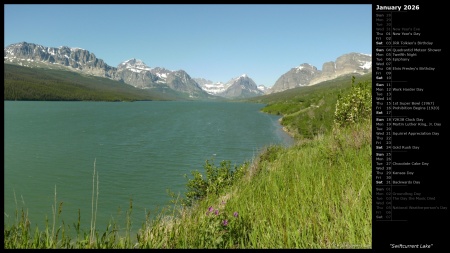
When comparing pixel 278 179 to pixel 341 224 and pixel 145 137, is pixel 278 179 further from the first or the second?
pixel 145 137

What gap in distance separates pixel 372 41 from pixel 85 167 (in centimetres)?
3818

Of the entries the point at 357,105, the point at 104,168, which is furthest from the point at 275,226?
the point at 104,168

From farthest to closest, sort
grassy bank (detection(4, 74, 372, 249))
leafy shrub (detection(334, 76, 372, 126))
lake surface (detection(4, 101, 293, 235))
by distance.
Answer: lake surface (detection(4, 101, 293, 235)) < leafy shrub (detection(334, 76, 372, 126)) < grassy bank (detection(4, 74, 372, 249))

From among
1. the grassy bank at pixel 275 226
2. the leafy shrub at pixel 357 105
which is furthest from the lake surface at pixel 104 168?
the grassy bank at pixel 275 226

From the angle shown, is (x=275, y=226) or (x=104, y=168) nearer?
(x=275, y=226)

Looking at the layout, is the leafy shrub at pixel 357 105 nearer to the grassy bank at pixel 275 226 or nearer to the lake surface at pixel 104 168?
the lake surface at pixel 104 168

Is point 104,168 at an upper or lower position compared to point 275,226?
lower

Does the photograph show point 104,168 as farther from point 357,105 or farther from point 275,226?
point 275,226

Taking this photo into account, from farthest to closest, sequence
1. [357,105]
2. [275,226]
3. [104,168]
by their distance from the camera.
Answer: [104,168] < [357,105] < [275,226]

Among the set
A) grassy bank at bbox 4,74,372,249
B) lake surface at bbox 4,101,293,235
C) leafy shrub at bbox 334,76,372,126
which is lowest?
lake surface at bbox 4,101,293,235

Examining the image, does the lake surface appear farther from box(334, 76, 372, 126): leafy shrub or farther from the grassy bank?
the grassy bank

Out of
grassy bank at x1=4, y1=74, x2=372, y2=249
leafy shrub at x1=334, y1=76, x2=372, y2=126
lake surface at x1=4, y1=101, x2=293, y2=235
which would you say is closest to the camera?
grassy bank at x1=4, y1=74, x2=372, y2=249

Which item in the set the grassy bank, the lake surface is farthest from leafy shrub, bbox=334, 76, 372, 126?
the grassy bank

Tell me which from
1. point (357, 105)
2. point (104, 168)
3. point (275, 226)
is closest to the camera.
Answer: point (275, 226)
